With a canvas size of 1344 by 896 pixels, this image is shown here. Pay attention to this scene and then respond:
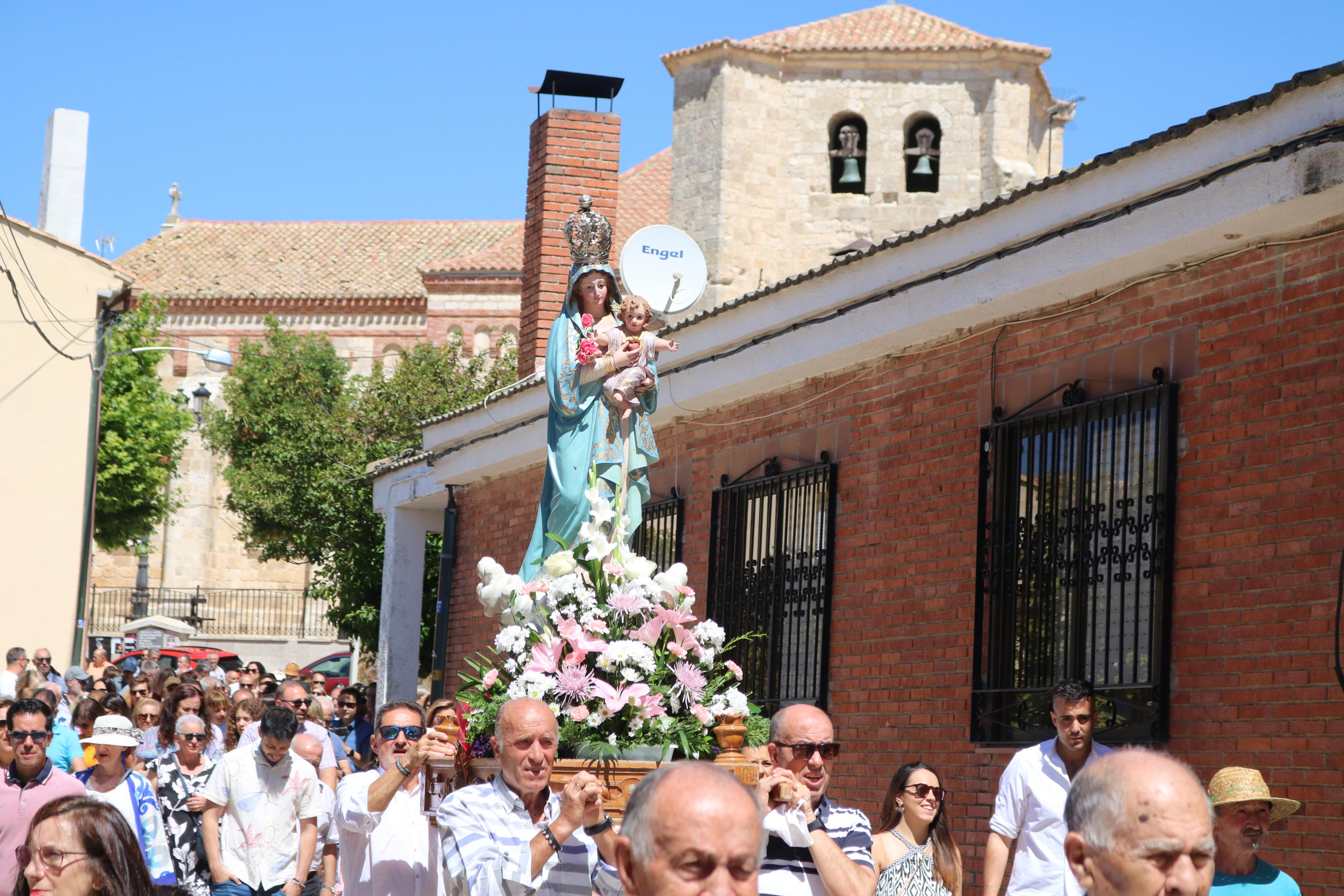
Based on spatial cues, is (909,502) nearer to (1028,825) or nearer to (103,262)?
(1028,825)

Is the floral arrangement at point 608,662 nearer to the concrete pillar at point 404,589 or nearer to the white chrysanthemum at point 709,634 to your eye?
the white chrysanthemum at point 709,634

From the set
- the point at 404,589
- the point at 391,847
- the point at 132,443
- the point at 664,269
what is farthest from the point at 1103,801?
the point at 132,443

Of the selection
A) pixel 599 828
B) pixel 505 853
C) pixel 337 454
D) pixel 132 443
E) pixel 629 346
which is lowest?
pixel 505 853

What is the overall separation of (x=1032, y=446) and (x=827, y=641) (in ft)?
7.15

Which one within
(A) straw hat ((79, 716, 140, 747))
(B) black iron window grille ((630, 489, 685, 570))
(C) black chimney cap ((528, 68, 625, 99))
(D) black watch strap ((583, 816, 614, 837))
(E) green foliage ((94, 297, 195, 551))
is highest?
(C) black chimney cap ((528, 68, 625, 99))

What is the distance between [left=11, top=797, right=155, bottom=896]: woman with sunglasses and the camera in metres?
4.09

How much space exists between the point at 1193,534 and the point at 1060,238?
5.51ft

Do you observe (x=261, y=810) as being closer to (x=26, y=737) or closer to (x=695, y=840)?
(x=26, y=737)

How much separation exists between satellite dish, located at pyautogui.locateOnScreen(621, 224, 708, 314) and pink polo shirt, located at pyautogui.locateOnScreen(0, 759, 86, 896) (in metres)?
4.31

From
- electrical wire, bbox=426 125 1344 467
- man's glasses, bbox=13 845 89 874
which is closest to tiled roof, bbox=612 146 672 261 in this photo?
electrical wire, bbox=426 125 1344 467

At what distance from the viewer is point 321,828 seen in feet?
29.8

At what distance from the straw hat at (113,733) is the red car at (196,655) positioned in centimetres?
2013

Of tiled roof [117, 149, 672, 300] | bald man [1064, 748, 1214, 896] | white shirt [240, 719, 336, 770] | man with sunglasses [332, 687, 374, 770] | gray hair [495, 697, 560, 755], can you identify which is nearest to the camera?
bald man [1064, 748, 1214, 896]

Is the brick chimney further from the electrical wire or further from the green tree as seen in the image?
the green tree
